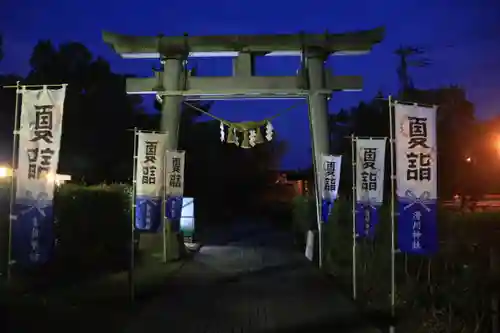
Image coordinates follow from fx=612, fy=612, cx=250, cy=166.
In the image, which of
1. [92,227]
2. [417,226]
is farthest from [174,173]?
[417,226]

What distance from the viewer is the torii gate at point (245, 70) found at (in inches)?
715

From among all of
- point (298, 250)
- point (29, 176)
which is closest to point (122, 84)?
point (298, 250)

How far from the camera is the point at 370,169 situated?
13.1 m

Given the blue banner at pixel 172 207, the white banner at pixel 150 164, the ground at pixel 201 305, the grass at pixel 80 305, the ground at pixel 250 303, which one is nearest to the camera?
the grass at pixel 80 305

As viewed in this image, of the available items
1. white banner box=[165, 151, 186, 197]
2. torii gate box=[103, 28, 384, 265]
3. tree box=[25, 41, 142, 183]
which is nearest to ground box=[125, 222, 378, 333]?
white banner box=[165, 151, 186, 197]

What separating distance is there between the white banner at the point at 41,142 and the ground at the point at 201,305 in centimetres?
205

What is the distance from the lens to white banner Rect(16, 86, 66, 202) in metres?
9.76

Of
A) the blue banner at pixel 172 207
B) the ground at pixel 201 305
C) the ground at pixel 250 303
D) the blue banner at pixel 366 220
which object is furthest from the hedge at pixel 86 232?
the blue banner at pixel 366 220

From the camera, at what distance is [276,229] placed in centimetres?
4422

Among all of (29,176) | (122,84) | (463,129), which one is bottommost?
(29,176)

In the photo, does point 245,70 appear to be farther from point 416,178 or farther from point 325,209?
point 416,178

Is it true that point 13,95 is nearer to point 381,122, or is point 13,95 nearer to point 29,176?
point 29,176

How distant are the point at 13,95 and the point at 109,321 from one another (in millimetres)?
15940

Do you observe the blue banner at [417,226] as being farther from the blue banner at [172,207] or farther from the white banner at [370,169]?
the blue banner at [172,207]
